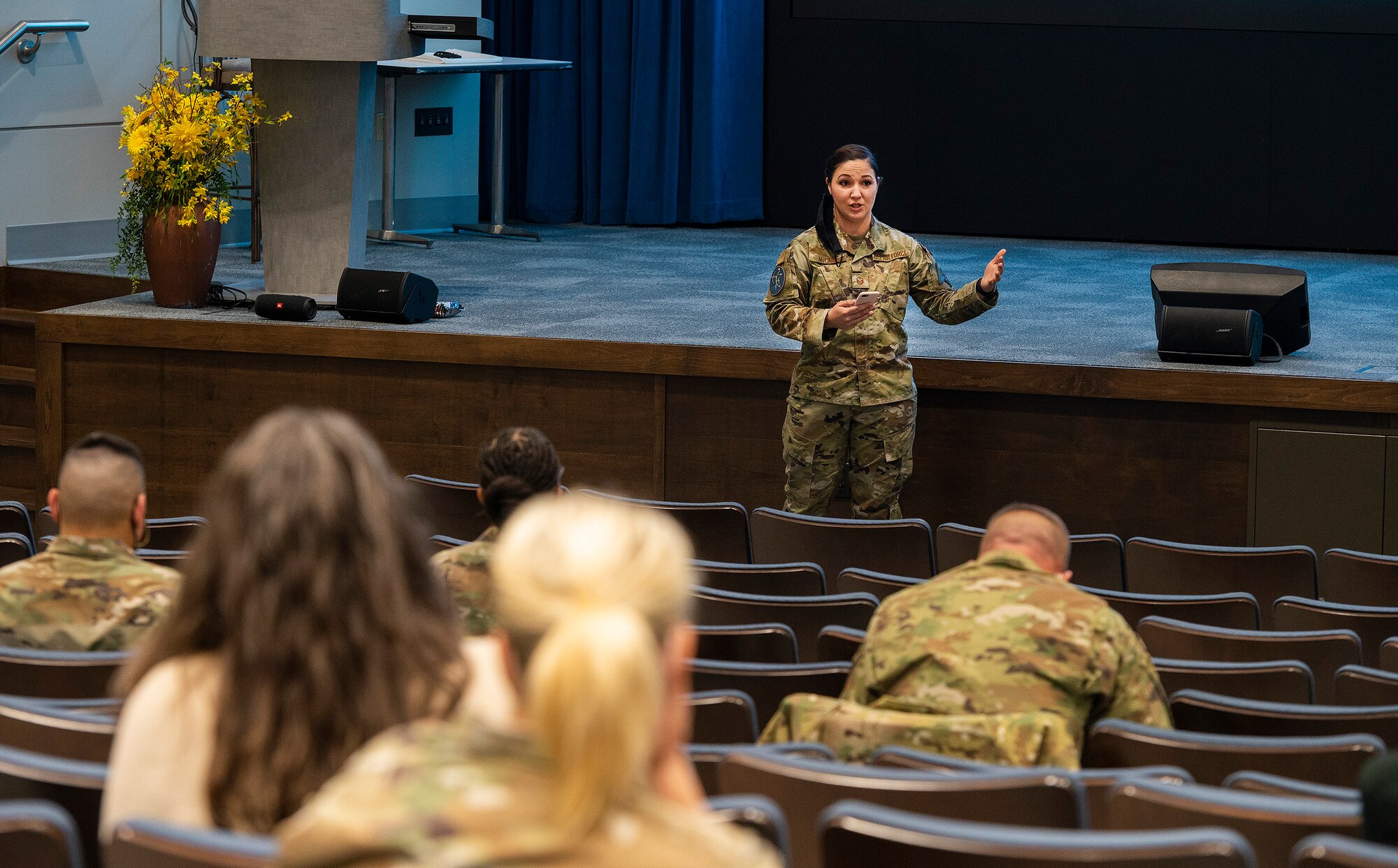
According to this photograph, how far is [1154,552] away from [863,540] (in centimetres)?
77

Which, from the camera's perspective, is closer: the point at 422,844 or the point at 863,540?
the point at 422,844

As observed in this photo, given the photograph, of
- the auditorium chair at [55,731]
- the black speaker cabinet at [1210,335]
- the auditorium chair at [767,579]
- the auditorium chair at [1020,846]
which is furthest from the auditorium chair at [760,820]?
the black speaker cabinet at [1210,335]

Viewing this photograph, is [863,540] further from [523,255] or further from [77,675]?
[523,255]

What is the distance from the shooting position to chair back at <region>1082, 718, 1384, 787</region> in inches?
91.7

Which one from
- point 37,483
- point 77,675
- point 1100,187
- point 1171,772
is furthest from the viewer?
point 1100,187

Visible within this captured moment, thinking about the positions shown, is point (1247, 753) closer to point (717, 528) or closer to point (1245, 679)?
point (1245, 679)

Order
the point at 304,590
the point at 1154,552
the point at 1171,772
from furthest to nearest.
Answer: the point at 1154,552 → the point at 1171,772 → the point at 304,590

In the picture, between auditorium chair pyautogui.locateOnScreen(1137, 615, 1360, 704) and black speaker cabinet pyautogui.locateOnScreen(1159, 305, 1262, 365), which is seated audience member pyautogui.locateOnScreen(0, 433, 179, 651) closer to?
auditorium chair pyautogui.locateOnScreen(1137, 615, 1360, 704)

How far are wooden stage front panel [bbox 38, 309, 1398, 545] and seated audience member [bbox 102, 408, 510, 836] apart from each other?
4.36m

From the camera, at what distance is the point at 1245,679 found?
296 centimetres

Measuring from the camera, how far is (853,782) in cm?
194

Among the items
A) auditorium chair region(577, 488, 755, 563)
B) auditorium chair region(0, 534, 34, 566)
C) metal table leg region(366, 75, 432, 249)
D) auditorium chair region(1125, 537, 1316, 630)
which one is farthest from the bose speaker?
metal table leg region(366, 75, 432, 249)

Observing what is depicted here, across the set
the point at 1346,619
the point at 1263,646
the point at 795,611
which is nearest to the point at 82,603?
the point at 795,611

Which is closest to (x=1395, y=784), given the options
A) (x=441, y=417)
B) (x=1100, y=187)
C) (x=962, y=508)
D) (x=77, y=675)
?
(x=77, y=675)
